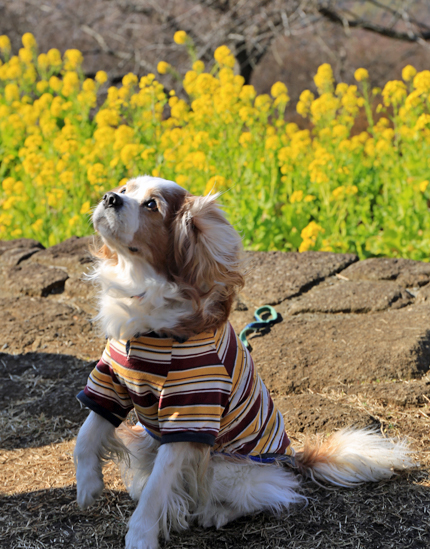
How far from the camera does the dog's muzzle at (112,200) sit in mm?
2088

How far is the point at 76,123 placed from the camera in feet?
22.2

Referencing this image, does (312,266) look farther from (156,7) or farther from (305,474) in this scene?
(156,7)

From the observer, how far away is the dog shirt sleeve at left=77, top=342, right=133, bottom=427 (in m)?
2.27

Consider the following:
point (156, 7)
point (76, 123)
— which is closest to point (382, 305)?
point (76, 123)

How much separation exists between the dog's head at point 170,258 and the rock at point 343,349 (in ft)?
4.28

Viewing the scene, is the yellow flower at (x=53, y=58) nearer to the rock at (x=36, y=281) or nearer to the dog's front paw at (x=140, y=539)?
the rock at (x=36, y=281)

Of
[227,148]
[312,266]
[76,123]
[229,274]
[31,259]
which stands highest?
[229,274]

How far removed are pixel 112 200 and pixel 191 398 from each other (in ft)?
2.41

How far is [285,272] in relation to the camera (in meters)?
4.35

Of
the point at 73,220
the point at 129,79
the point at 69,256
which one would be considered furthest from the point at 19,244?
the point at 129,79

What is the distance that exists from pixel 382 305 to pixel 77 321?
2070mm

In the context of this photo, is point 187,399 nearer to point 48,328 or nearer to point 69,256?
point 48,328

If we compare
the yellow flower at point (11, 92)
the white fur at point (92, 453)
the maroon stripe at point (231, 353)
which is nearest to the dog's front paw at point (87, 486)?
the white fur at point (92, 453)

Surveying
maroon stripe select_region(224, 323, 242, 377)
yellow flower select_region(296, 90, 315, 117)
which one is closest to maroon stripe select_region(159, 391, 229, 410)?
maroon stripe select_region(224, 323, 242, 377)
